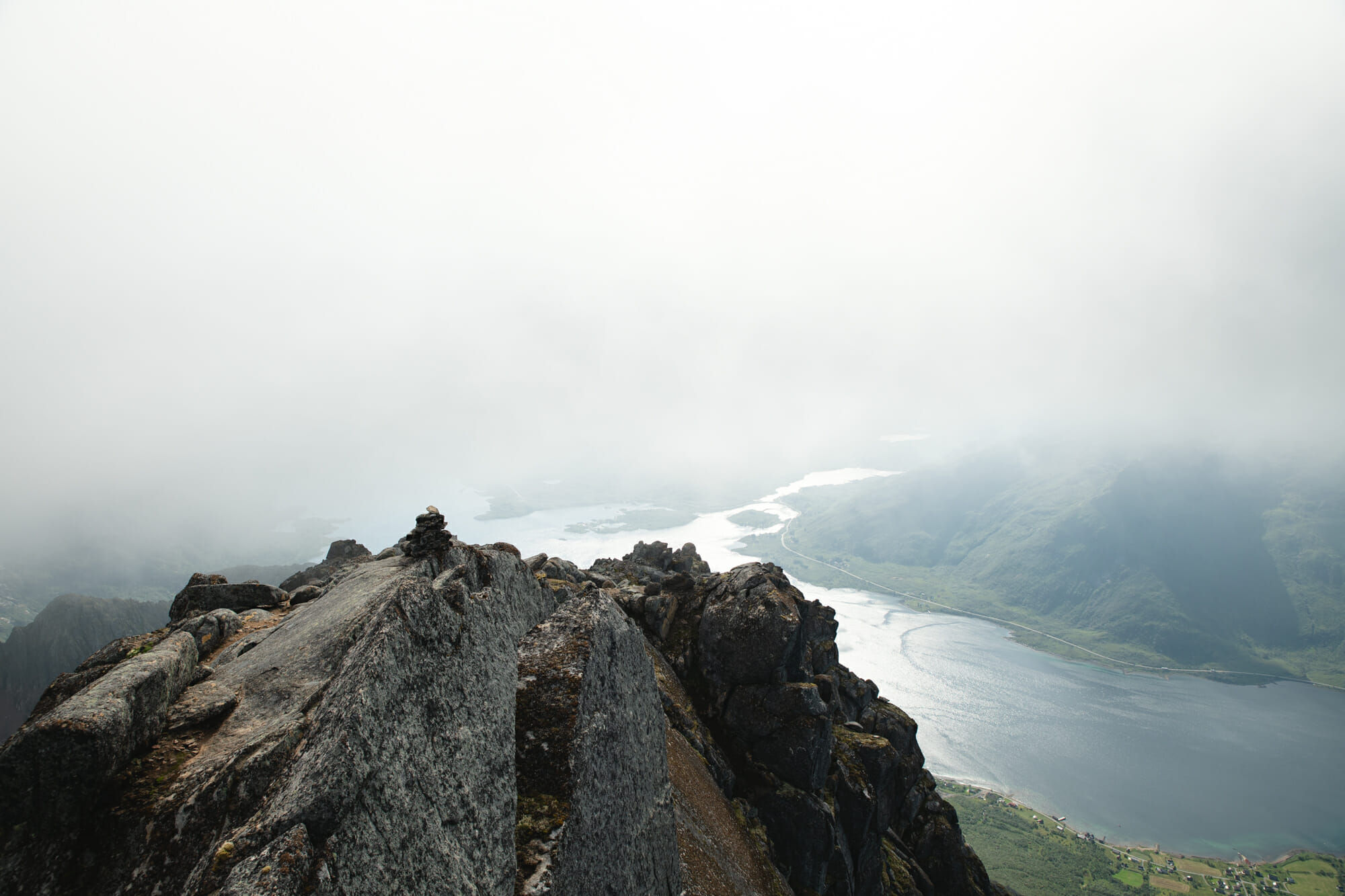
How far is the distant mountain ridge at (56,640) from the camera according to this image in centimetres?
12100

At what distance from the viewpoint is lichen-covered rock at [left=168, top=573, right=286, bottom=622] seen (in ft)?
65.3

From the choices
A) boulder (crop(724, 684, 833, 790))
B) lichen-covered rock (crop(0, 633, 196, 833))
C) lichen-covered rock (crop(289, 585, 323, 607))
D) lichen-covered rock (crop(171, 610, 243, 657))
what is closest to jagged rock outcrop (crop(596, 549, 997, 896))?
boulder (crop(724, 684, 833, 790))

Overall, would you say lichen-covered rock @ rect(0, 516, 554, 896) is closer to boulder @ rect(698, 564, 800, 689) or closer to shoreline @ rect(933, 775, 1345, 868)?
boulder @ rect(698, 564, 800, 689)

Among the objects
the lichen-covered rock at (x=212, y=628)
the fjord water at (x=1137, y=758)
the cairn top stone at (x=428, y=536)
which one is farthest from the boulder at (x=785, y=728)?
the fjord water at (x=1137, y=758)

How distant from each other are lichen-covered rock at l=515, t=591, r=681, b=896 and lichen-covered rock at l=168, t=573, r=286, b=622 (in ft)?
60.7

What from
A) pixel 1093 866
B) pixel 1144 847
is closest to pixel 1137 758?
pixel 1144 847

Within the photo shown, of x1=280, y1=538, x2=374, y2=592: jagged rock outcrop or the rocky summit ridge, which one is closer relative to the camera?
the rocky summit ridge

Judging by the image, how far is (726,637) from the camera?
25.3 metres

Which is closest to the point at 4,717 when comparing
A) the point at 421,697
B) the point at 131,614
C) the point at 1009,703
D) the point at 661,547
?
the point at 131,614

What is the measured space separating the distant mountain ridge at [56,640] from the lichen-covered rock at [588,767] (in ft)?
605

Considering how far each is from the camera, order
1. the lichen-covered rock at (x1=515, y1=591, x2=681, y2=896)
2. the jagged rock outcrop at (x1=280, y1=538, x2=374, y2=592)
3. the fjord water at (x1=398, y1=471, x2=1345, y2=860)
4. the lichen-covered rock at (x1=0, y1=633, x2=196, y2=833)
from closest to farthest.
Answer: the lichen-covered rock at (x1=0, y1=633, x2=196, y2=833) < the lichen-covered rock at (x1=515, y1=591, x2=681, y2=896) < the jagged rock outcrop at (x1=280, y1=538, x2=374, y2=592) < the fjord water at (x1=398, y1=471, x2=1345, y2=860)

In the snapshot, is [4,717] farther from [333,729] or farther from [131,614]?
[333,729]

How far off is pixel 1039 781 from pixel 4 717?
263m

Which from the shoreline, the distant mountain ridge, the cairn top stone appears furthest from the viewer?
the distant mountain ridge
